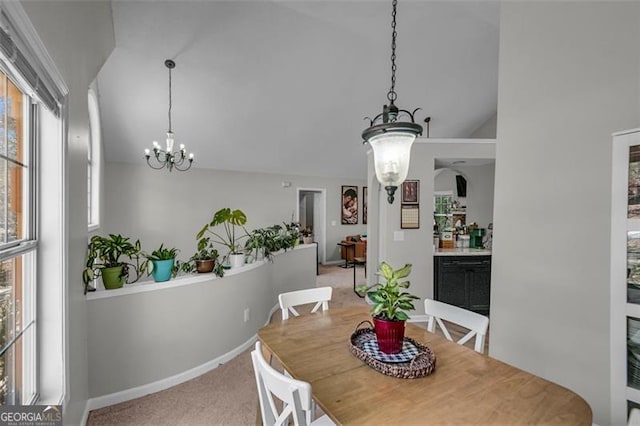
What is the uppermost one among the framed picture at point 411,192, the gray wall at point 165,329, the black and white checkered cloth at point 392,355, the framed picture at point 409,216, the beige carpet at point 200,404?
the framed picture at point 411,192

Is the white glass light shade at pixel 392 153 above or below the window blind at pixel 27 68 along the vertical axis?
below

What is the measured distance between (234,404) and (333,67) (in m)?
4.14

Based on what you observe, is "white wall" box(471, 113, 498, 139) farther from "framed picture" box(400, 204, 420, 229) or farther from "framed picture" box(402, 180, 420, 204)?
"framed picture" box(400, 204, 420, 229)

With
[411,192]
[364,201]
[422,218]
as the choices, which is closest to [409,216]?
[422,218]

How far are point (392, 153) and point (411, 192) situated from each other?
2.78 m

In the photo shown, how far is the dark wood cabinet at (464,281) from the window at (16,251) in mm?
4046

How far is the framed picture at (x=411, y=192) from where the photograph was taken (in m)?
4.05

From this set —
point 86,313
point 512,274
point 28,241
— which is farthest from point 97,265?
point 512,274

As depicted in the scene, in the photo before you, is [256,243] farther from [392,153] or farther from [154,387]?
[392,153]

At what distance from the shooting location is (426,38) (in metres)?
3.89

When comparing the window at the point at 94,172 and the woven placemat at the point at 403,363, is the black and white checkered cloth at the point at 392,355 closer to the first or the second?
the woven placemat at the point at 403,363

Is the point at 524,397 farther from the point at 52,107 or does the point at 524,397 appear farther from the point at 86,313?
the point at 86,313

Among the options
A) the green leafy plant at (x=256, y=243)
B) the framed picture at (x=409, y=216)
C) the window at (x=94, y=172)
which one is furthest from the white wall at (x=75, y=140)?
the framed picture at (x=409, y=216)

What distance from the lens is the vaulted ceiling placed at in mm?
3182
